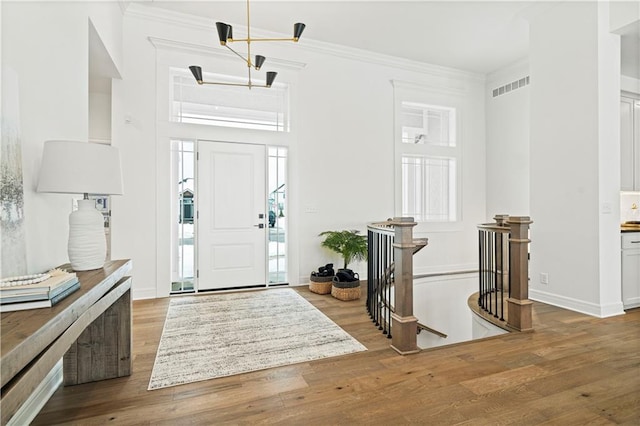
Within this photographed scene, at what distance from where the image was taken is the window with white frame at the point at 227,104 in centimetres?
456

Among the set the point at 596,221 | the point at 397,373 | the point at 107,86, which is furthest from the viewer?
the point at 107,86

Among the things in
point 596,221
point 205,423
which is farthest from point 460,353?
point 596,221

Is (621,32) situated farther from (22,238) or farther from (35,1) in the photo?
(22,238)

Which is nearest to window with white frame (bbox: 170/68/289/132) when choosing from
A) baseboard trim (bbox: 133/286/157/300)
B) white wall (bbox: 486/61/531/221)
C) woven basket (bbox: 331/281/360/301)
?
baseboard trim (bbox: 133/286/157/300)

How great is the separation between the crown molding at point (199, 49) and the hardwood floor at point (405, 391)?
369 centimetres

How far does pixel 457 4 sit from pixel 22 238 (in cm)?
496

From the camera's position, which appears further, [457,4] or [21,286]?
[457,4]

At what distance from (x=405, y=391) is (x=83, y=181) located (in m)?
2.20

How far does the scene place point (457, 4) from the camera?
4230 millimetres

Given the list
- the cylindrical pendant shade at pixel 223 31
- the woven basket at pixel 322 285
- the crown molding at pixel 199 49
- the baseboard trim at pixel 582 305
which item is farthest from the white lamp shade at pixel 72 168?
the baseboard trim at pixel 582 305

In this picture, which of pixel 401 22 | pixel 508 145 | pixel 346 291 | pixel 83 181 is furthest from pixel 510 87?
pixel 83 181

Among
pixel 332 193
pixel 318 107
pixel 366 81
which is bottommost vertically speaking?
pixel 332 193

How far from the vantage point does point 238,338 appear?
9.54 feet

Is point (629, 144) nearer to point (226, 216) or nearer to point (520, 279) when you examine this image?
point (520, 279)
